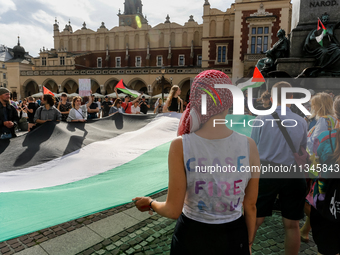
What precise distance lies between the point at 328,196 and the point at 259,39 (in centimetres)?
2887

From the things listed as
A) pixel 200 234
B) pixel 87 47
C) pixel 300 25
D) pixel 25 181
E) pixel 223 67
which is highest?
pixel 87 47

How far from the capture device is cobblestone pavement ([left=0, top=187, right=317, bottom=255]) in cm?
279

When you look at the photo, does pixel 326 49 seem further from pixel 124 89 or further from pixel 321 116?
pixel 124 89

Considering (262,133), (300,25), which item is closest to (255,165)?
(262,133)

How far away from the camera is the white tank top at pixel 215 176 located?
127 cm

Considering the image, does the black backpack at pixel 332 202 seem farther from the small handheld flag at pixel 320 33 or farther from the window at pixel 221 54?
the window at pixel 221 54

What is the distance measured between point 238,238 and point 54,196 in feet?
5.76

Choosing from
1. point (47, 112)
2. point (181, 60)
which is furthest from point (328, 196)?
point (181, 60)

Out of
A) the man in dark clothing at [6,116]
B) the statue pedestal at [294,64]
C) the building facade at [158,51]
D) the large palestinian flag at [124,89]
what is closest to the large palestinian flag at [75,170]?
the man in dark clothing at [6,116]

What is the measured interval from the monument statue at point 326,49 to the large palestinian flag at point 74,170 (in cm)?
352

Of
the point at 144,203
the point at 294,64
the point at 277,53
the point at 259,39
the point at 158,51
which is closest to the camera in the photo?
the point at 144,203

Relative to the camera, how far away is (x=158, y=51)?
41969 mm

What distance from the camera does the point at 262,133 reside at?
252 cm

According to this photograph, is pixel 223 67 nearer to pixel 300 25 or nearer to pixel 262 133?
pixel 300 25
